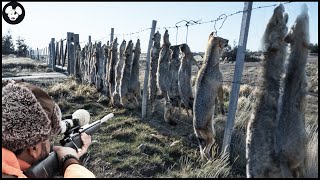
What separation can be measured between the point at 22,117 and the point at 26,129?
0.27 ft

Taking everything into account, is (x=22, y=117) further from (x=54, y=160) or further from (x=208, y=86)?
(x=208, y=86)

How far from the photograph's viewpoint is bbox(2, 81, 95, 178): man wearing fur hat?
2.45m

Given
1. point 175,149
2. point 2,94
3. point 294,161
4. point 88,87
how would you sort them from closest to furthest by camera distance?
point 2,94 → point 294,161 → point 175,149 → point 88,87

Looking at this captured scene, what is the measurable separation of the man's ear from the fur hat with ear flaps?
4 centimetres

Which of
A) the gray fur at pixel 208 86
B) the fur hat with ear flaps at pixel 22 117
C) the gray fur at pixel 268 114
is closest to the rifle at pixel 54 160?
the fur hat with ear flaps at pixel 22 117

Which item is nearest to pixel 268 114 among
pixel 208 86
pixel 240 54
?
pixel 240 54

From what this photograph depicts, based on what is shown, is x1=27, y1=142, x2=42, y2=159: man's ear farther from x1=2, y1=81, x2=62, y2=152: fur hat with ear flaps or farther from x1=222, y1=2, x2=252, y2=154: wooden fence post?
x1=222, y1=2, x2=252, y2=154: wooden fence post

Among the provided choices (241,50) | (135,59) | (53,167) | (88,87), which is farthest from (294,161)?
(88,87)

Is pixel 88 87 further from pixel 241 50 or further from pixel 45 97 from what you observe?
pixel 45 97

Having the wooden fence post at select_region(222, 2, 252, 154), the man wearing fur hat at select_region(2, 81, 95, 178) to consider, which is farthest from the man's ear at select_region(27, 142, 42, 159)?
the wooden fence post at select_region(222, 2, 252, 154)

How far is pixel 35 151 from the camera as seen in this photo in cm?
271

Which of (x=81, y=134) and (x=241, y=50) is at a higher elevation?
(x=241, y=50)

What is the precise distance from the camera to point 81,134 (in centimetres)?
334

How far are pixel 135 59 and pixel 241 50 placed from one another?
529 centimetres
